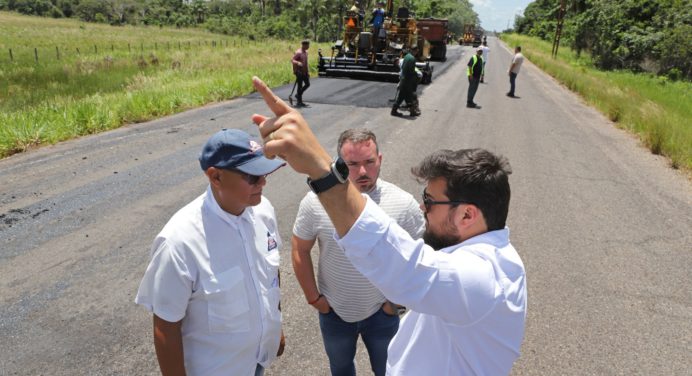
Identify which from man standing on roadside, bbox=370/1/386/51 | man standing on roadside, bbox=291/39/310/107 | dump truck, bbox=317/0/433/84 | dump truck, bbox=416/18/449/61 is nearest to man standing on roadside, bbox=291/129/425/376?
man standing on roadside, bbox=291/39/310/107

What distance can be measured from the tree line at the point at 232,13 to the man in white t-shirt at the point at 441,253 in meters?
67.3

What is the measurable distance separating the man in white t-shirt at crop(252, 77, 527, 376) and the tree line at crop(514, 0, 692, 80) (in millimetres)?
28768

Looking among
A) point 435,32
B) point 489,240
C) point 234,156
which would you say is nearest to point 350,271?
point 234,156

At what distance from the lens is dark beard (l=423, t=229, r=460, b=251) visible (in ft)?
4.85

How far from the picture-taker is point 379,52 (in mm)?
19375

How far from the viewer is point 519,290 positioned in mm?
1379

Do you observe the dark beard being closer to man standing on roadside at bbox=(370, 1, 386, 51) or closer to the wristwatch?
the wristwatch

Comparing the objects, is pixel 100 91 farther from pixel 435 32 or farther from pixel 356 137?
pixel 435 32

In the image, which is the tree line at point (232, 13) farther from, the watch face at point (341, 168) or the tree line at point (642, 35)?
the watch face at point (341, 168)

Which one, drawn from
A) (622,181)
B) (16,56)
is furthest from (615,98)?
(16,56)

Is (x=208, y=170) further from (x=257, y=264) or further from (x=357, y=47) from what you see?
(x=357, y=47)

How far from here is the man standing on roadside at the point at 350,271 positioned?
2.63 m

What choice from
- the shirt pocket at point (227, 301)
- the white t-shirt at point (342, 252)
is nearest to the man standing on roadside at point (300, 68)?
the white t-shirt at point (342, 252)

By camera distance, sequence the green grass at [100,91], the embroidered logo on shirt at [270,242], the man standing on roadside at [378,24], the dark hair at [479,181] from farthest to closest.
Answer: the man standing on roadside at [378,24], the green grass at [100,91], the embroidered logo on shirt at [270,242], the dark hair at [479,181]
